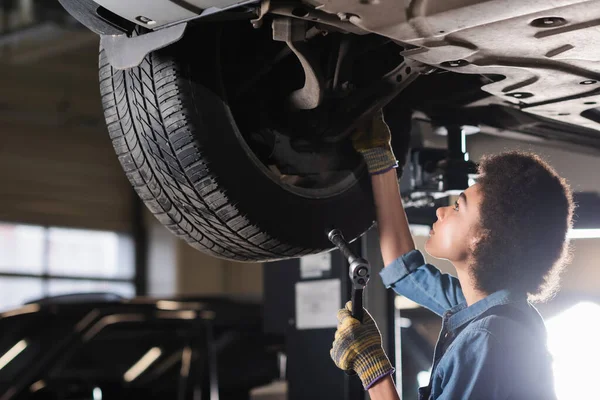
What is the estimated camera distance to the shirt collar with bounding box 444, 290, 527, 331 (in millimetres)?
1815

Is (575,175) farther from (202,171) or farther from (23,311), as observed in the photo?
(23,311)

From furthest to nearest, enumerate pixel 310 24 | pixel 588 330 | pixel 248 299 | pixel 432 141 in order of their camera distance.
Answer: pixel 248 299
pixel 432 141
pixel 588 330
pixel 310 24

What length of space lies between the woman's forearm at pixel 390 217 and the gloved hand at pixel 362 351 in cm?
31

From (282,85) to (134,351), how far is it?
6.92 feet

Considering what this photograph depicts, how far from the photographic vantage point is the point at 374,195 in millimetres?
2148

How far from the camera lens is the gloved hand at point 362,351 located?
185 cm

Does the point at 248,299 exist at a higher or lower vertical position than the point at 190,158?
lower

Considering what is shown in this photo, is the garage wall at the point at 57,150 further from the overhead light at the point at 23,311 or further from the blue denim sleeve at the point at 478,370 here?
the blue denim sleeve at the point at 478,370

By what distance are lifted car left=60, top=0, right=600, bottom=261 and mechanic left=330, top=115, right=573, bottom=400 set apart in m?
0.25

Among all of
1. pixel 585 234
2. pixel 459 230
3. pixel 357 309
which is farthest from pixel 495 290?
pixel 585 234

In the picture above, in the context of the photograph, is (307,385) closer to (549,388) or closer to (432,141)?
(432,141)

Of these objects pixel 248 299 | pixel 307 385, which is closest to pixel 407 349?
pixel 307 385

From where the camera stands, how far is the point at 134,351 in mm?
3818

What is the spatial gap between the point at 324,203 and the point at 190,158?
374mm
